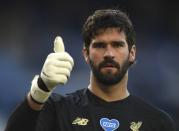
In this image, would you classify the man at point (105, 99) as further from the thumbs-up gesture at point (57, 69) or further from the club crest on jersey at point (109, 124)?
the thumbs-up gesture at point (57, 69)

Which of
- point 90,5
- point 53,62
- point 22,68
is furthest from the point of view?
point 90,5

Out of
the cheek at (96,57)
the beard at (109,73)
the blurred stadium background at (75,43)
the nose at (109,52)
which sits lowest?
the blurred stadium background at (75,43)

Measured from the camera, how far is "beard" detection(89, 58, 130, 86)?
2572mm

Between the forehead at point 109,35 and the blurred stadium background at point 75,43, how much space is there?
2.60 meters

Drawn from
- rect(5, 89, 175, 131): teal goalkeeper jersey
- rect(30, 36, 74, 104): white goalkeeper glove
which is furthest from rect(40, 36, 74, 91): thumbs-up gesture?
rect(5, 89, 175, 131): teal goalkeeper jersey

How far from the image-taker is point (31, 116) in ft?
7.79

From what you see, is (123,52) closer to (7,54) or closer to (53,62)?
(53,62)

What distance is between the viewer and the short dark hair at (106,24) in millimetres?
2698


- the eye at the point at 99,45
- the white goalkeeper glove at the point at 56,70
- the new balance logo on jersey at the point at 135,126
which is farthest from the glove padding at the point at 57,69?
the new balance logo on jersey at the point at 135,126

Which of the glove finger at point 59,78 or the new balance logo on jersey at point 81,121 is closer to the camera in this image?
the glove finger at point 59,78

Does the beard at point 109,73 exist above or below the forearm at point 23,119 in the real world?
above

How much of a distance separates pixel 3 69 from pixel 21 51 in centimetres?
26

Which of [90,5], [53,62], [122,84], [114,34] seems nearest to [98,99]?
[122,84]

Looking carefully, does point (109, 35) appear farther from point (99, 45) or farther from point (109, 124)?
point (109, 124)
